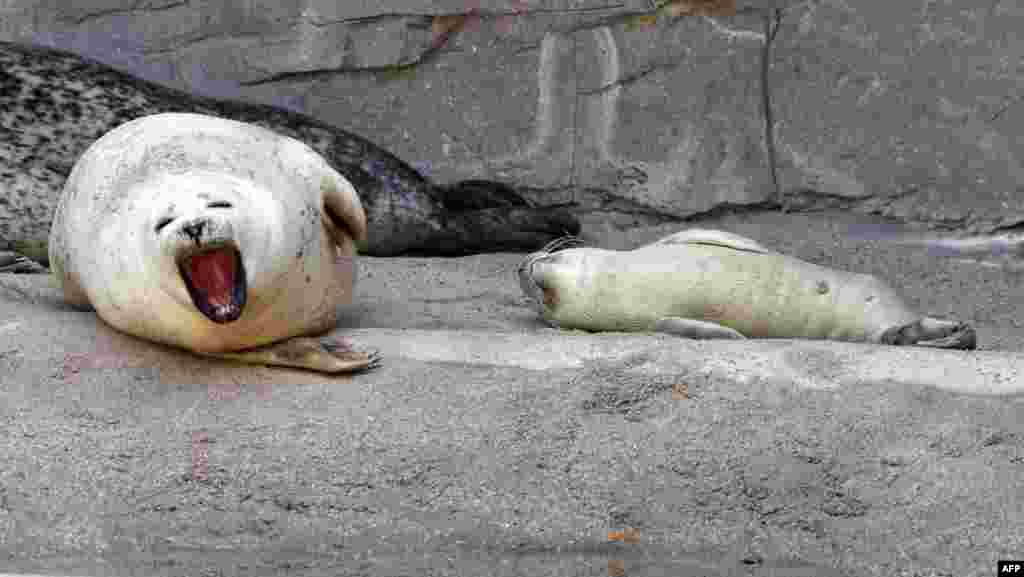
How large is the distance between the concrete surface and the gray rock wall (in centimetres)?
238

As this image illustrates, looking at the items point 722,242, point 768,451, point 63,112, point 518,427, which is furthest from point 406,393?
point 63,112

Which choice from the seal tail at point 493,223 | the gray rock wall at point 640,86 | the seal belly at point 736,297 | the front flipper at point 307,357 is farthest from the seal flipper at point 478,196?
the front flipper at point 307,357

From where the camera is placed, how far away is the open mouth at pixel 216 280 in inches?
140

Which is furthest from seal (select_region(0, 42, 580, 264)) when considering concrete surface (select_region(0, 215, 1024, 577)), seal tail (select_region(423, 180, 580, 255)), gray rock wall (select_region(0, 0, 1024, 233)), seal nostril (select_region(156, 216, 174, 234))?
seal nostril (select_region(156, 216, 174, 234))

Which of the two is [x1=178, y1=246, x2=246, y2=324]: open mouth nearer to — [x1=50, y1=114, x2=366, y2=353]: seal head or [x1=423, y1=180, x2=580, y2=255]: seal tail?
[x1=50, y1=114, x2=366, y2=353]: seal head

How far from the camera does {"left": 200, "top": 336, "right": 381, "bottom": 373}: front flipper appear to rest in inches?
150

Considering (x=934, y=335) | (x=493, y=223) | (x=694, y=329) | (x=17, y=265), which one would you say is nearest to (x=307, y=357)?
(x=694, y=329)

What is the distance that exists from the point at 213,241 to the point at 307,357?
0.47 meters

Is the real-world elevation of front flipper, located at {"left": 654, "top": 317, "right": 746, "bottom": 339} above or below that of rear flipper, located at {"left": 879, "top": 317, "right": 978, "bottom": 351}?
below

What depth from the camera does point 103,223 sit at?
12.8 ft

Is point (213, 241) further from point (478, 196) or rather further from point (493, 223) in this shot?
point (478, 196)

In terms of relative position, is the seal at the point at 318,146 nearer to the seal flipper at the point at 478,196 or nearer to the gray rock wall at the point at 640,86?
the seal flipper at the point at 478,196

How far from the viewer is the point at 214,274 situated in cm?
360

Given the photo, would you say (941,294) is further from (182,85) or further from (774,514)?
(182,85)
